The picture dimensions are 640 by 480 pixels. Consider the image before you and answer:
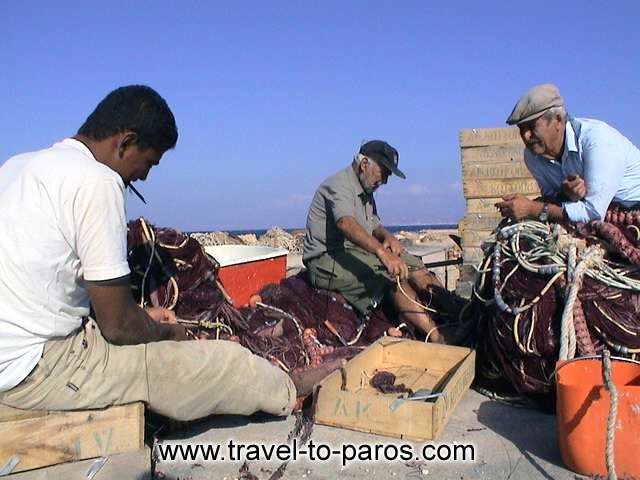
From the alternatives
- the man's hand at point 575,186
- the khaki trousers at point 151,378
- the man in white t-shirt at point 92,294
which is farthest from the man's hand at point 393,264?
the man in white t-shirt at point 92,294

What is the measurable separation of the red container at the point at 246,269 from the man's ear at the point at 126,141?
220 cm

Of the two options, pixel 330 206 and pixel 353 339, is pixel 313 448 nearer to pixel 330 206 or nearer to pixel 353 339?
pixel 353 339

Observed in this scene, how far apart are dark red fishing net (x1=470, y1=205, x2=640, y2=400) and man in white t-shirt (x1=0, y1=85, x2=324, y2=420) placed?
159cm

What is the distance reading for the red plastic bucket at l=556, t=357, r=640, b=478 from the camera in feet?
8.11

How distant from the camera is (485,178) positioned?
6637mm

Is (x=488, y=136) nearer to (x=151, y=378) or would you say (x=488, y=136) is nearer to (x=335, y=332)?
(x=335, y=332)

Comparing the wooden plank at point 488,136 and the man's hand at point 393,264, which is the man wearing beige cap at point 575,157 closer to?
the man's hand at point 393,264

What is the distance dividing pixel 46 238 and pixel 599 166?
321cm

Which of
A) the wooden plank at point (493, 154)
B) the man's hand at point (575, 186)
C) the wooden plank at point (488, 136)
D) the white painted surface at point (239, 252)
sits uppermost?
the wooden plank at point (488, 136)

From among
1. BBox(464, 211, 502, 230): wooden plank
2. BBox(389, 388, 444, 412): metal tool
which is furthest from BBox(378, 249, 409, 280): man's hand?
BBox(464, 211, 502, 230): wooden plank

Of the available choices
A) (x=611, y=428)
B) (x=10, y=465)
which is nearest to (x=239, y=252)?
(x=10, y=465)

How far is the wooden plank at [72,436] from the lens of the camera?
8.66ft

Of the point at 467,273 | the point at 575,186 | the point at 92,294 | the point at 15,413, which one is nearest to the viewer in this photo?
the point at 92,294

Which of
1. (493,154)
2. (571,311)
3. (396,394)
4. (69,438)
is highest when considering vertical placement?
(493,154)
